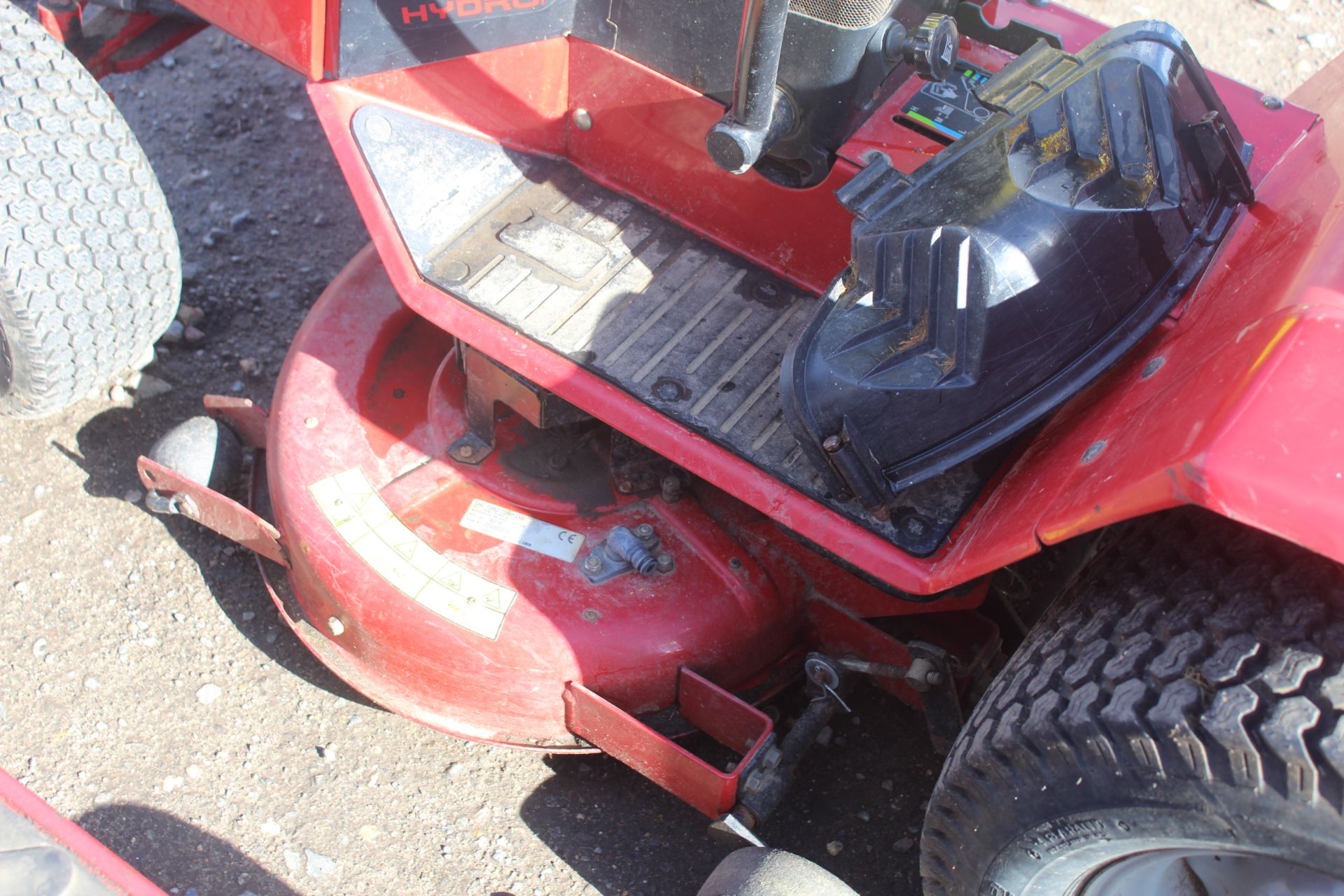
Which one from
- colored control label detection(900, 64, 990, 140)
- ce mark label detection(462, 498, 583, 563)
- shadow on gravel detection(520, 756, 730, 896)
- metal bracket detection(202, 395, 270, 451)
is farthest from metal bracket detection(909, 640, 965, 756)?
metal bracket detection(202, 395, 270, 451)

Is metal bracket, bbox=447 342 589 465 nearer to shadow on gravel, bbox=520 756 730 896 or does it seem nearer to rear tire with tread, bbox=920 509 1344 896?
shadow on gravel, bbox=520 756 730 896

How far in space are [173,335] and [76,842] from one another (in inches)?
59.8

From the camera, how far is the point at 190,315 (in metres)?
2.72

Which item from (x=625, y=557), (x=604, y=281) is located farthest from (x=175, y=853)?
(x=604, y=281)

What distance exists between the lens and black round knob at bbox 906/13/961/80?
69.1 inches

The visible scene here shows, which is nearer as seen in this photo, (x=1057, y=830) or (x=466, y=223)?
(x=1057, y=830)

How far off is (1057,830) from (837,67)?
45.7 inches

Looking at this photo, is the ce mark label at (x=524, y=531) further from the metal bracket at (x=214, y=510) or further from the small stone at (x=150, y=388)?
the small stone at (x=150, y=388)

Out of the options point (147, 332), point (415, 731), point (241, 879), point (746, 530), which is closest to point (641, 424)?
point (746, 530)

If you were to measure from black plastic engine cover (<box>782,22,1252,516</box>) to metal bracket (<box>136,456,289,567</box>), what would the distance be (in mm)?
1038

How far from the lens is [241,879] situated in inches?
74.9

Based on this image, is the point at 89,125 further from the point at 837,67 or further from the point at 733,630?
the point at 733,630

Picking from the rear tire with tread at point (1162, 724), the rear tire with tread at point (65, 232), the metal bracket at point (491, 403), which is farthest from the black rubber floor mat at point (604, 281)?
the rear tire with tread at point (65, 232)

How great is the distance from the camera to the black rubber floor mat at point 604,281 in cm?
185
